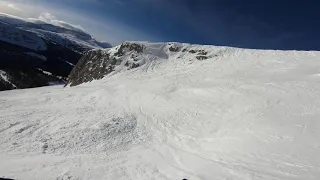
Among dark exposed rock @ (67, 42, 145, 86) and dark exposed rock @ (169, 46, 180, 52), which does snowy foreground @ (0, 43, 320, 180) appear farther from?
dark exposed rock @ (169, 46, 180, 52)

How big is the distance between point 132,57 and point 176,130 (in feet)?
91.4

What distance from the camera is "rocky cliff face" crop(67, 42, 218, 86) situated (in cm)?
4362

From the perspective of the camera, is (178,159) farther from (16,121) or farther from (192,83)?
(192,83)

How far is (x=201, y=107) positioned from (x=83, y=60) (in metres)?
35.1

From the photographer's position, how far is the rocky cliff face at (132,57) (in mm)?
43625

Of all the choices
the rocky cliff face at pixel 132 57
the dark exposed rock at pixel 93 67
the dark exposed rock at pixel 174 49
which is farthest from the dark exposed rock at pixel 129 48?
the dark exposed rock at pixel 174 49

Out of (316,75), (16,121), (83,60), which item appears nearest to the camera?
(16,121)

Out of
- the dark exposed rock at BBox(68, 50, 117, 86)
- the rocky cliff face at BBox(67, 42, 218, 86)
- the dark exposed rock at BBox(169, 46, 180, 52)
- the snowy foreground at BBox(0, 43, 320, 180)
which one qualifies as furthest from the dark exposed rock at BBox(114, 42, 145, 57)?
the snowy foreground at BBox(0, 43, 320, 180)

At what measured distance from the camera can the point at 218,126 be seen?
19281 millimetres

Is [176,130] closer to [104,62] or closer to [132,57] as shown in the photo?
[132,57]

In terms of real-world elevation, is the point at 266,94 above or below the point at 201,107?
above

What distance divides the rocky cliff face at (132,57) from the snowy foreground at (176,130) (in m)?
11.8

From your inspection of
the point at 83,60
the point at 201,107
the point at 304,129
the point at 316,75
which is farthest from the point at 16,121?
the point at 83,60

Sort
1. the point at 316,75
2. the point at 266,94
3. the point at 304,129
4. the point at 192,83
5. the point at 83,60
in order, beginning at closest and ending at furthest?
the point at 304,129 → the point at 266,94 → the point at 316,75 → the point at 192,83 → the point at 83,60
